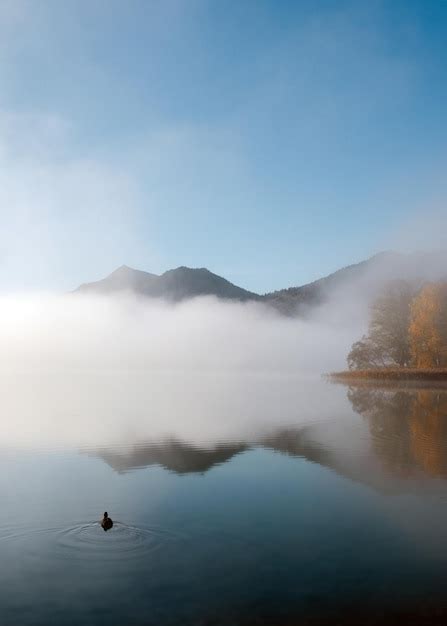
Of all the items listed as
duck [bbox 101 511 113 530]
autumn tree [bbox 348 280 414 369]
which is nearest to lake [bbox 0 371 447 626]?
duck [bbox 101 511 113 530]

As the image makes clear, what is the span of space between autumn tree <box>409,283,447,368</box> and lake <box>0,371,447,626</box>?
47822 mm

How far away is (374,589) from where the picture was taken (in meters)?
10.6

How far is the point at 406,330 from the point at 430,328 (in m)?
7.03

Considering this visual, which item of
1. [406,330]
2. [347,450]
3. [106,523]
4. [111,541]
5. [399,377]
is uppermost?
[406,330]

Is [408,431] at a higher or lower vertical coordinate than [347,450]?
lower

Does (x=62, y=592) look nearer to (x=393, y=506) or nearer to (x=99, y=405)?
(x=393, y=506)

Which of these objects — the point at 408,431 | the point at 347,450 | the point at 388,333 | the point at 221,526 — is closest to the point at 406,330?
the point at 388,333

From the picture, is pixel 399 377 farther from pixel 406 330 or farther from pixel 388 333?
Result: pixel 406 330

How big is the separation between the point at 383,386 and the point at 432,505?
62.7m

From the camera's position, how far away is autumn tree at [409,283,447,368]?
7625 cm

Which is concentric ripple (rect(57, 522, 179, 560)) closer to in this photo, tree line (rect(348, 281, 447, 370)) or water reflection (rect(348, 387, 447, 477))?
water reflection (rect(348, 387, 447, 477))

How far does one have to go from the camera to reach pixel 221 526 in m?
14.5

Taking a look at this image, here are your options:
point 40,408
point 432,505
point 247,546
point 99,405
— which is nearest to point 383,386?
point 99,405

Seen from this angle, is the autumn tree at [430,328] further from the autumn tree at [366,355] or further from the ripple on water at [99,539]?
the ripple on water at [99,539]
